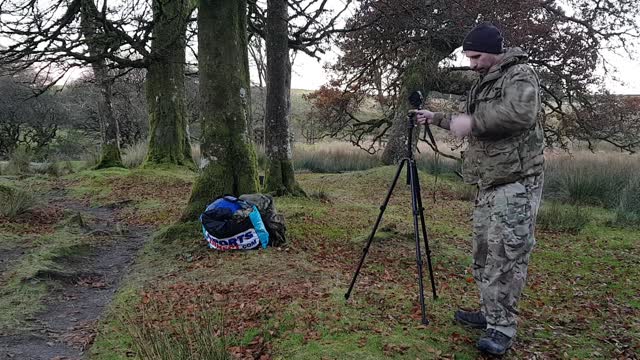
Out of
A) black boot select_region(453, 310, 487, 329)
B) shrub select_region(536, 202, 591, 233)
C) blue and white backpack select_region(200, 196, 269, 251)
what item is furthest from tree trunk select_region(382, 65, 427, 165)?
black boot select_region(453, 310, 487, 329)

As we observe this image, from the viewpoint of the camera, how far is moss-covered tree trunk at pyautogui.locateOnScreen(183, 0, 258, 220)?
21.0 ft

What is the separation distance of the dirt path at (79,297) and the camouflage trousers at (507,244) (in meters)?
3.13

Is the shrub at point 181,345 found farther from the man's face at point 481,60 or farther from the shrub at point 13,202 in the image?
the shrub at point 13,202

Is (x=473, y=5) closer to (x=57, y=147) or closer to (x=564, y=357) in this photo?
(x=564, y=357)

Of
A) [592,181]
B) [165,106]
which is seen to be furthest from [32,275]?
[592,181]

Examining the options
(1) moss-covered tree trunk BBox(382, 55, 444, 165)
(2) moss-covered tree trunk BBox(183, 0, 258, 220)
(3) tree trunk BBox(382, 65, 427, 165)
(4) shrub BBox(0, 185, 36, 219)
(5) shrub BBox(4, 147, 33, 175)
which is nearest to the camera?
(2) moss-covered tree trunk BBox(183, 0, 258, 220)

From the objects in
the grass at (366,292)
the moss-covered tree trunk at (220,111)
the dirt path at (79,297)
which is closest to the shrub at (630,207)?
the grass at (366,292)

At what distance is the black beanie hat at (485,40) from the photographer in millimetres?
3199

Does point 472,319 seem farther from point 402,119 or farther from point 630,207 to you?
point 402,119

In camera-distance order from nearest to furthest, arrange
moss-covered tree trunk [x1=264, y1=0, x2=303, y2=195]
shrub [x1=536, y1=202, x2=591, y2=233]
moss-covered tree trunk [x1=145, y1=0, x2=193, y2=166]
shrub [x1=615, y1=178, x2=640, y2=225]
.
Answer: shrub [x1=536, y1=202, x2=591, y2=233], shrub [x1=615, y1=178, x2=640, y2=225], moss-covered tree trunk [x1=264, y1=0, x2=303, y2=195], moss-covered tree trunk [x1=145, y1=0, x2=193, y2=166]

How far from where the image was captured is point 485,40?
3.21 meters

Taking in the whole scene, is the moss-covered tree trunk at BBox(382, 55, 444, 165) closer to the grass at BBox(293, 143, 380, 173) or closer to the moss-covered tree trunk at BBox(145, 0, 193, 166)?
the grass at BBox(293, 143, 380, 173)

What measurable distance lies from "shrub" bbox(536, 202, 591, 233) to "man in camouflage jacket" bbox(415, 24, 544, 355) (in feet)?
A: 18.7

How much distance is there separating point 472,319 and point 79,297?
152 inches
